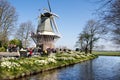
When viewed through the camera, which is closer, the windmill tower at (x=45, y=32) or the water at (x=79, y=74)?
the water at (x=79, y=74)

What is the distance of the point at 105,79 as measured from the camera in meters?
20.6

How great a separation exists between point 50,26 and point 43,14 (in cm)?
341

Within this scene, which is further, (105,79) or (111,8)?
(105,79)

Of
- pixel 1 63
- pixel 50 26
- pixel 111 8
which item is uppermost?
pixel 50 26

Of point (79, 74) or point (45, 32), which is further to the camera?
point (45, 32)

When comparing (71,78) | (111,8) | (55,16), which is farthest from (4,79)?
(55,16)

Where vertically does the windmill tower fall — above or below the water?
above

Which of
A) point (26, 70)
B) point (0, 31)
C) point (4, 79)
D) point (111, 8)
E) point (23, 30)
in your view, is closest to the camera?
point (111, 8)

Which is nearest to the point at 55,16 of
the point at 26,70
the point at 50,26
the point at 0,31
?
the point at 50,26

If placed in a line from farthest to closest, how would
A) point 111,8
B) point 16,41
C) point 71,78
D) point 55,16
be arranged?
point 55,16, point 16,41, point 71,78, point 111,8

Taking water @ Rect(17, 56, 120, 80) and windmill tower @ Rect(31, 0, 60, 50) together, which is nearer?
water @ Rect(17, 56, 120, 80)

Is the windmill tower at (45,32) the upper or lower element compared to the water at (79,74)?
upper

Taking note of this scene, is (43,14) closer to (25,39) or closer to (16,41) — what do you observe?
(16,41)

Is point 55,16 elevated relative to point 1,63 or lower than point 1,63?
elevated
